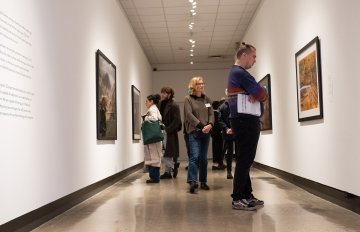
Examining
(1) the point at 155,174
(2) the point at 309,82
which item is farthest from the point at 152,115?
(2) the point at 309,82

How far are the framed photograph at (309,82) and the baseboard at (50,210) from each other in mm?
2979

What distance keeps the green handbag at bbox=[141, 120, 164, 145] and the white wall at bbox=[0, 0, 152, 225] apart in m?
0.66

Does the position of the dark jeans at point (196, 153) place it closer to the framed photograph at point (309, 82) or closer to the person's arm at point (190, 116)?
the person's arm at point (190, 116)

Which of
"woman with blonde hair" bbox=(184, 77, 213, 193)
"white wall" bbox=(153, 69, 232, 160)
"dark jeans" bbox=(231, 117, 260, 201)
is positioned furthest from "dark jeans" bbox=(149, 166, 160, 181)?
"white wall" bbox=(153, 69, 232, 160)

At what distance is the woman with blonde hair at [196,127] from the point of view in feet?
18.0

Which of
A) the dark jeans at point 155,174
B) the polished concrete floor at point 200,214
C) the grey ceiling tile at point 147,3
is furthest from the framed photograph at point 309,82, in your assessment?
the grey ceiling tile at point 147,3

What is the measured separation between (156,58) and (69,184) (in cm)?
1063

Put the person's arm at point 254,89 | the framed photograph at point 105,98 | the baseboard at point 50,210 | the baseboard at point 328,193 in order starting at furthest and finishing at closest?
the framed photograph at point 105,98 < the person's arm at point 254,89 < the baseboard at point 328,193 < the baseboard at point 50,210

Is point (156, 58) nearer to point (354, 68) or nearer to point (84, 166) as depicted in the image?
point (84, 166)

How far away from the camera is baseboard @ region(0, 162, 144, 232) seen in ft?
10.7

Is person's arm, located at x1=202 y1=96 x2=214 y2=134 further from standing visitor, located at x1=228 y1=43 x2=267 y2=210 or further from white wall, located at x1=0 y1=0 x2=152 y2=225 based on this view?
white wall, located at x1=0 y1=0 x2=152 y2=225

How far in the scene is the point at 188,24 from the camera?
412 inches

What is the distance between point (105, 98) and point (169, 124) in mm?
1473

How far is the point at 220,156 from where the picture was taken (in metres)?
10.0
